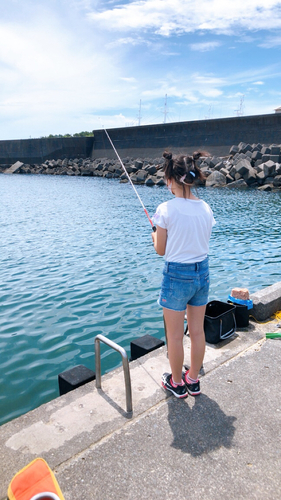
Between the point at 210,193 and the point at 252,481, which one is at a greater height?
the point at 252,481

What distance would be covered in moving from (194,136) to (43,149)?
2465cm

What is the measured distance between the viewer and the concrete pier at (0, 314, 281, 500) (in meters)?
2.15

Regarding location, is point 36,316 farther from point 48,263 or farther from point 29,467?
point 29,467

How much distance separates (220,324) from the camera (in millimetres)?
3713

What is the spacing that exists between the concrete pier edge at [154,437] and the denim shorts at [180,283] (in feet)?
2.62

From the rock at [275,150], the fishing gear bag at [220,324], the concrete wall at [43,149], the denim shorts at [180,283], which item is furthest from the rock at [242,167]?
the concrete wall at [43,149]

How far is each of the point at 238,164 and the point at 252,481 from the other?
2564 cm

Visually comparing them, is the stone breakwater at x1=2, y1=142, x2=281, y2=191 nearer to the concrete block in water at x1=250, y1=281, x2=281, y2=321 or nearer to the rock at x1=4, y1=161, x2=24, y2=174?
the rock at x1=4, y1=161, x2=24, y2=174

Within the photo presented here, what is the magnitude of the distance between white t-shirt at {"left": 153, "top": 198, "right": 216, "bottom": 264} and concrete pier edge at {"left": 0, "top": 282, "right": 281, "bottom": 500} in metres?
1.11

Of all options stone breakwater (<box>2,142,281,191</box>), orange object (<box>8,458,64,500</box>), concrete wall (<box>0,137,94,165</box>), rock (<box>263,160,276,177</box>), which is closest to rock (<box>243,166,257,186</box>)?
stone breakwater (<box>2,142,281,191</box>)

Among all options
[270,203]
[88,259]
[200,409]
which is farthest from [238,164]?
[200,409]

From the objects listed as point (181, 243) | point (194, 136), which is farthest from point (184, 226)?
point (194, 136)

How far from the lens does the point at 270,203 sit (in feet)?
61.3

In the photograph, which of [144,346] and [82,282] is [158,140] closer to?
[82,282]
